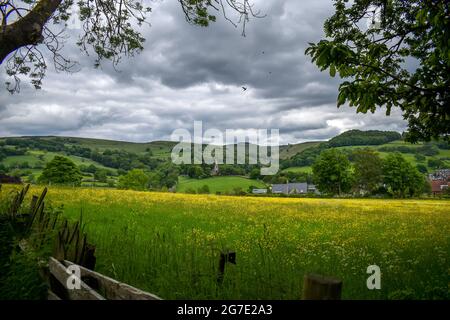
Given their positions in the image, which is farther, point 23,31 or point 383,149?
point 383,149

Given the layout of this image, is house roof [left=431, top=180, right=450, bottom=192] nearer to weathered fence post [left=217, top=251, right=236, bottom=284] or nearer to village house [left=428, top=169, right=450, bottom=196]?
village house [left=428, top=169, right=450, bottom=196]

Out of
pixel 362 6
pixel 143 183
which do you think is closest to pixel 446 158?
pixel 143 183

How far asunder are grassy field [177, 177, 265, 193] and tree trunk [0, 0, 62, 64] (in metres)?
93.0

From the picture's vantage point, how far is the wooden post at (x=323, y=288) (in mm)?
2658

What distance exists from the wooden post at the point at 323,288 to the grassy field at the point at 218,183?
98.2 meters

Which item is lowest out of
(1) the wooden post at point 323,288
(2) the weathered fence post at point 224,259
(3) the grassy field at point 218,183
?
(3) the grassy field at point 218,183

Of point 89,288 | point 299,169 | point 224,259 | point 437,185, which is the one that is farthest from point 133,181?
point 437,185

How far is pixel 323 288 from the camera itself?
267 cm

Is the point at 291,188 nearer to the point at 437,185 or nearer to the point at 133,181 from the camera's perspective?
the point at 437,185

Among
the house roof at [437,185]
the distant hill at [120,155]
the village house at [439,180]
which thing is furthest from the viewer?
the house roof at [437,185]

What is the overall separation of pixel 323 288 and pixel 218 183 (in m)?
109

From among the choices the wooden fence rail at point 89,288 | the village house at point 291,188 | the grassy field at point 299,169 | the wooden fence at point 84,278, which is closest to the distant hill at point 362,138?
the grassy field at point 299,169

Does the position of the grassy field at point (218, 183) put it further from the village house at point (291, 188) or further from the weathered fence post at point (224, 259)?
the weathered fence post at point (224, 259)

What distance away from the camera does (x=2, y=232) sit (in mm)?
7398
